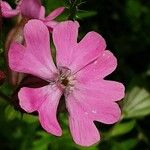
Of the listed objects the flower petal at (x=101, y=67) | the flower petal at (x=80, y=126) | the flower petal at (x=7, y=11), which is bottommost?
the flower petal at (x=80, y=126)

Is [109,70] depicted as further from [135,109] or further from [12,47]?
[135,109]

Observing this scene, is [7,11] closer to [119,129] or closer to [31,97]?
[31,97]

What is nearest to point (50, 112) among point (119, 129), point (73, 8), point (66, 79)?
point (66, 79)

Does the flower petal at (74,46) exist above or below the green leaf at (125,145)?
above

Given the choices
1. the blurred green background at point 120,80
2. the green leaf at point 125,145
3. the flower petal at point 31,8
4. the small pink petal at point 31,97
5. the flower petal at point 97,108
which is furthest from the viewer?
the green leaf at point 125,145

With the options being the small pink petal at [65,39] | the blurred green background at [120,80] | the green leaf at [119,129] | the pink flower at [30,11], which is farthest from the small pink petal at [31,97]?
the green leaf at [119,129]

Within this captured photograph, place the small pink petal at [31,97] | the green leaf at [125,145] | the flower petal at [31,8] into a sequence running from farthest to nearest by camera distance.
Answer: the green leaf at [125,145]
the flower petal at [31,8]
the small pink petal at [31,97]

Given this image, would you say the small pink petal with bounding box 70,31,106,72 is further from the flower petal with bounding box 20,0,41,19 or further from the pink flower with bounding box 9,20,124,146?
the flower petal with bounding box 20,0,41,19

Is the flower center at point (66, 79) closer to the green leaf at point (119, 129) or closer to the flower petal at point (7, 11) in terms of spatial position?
the flower petal at point (7, 11)
